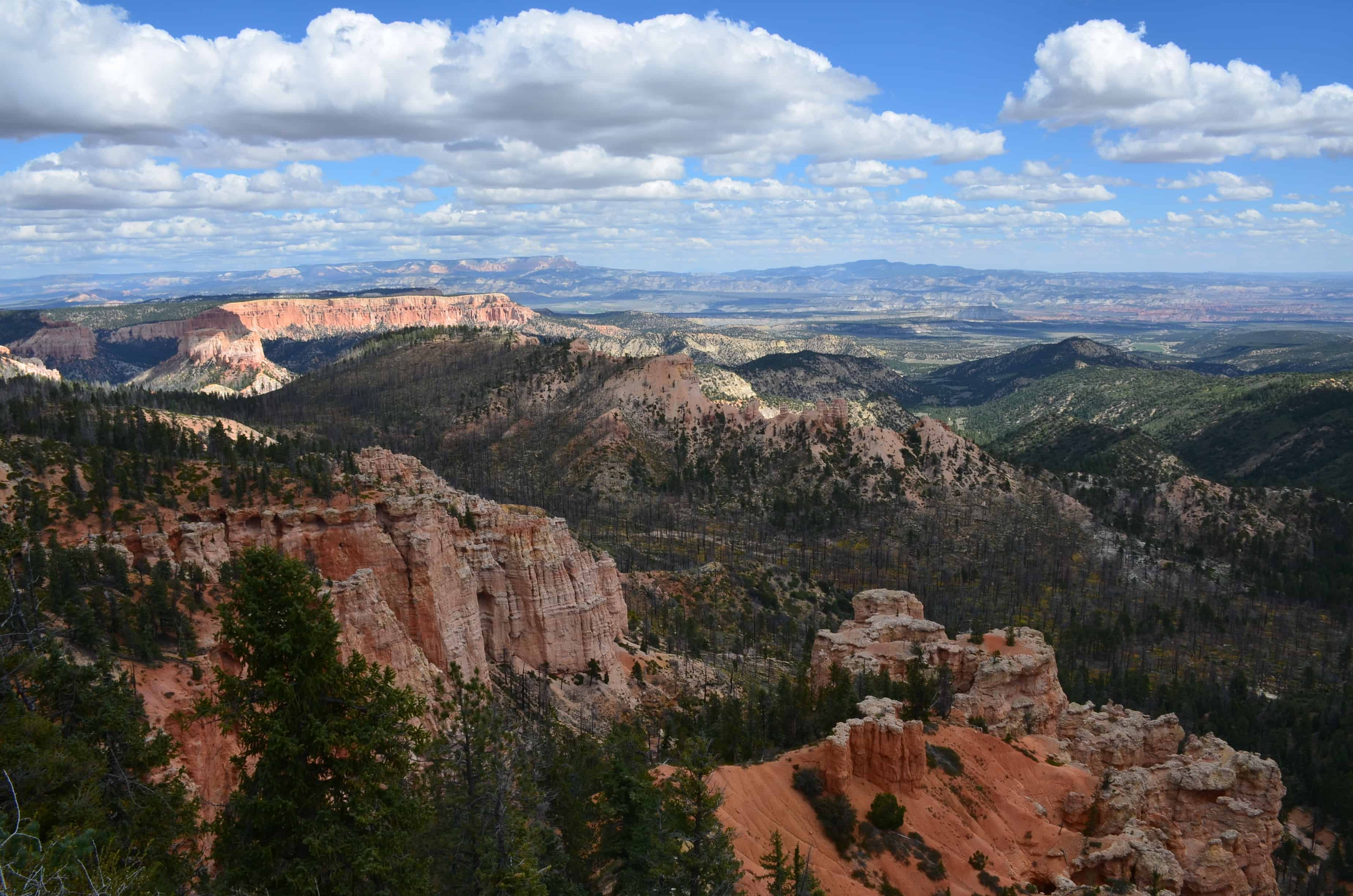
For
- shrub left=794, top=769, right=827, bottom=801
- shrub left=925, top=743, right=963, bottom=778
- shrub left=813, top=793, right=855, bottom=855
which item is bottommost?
shrub left=925, top=743, right=963, bottom=778

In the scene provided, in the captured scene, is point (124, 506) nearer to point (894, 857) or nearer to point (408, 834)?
point (408, 834)

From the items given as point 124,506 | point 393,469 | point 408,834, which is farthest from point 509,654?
point 408,834

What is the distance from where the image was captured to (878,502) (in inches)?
6299

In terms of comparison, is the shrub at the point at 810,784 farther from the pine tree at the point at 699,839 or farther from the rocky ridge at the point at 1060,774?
the pine tree at the point at 699,839

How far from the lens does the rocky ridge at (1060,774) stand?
46.5 metres

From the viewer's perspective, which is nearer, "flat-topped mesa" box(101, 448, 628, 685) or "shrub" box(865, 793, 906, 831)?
"shrub" box(865, 793, 906, 831)

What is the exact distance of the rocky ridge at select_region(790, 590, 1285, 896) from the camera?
46.5 m

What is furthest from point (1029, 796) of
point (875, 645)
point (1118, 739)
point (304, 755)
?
point (304, 755)

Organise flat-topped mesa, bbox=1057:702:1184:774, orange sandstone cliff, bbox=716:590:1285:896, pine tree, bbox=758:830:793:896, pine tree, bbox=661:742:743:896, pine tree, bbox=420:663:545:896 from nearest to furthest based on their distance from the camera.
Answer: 1. pine tree, bbox=420:663:545:896
2. pine tree, bbox=661:742:743:896
3. pine tree, bbox=758:830:793:896
4. orange sandstone cliff, bbox=716:590:1285:896
5. flat-topped mesa, bbox=1057:702:1184:774

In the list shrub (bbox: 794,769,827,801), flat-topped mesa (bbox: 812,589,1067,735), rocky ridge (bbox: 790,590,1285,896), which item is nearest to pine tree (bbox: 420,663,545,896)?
rocky ridge (bbox: 790,590,1285,896)

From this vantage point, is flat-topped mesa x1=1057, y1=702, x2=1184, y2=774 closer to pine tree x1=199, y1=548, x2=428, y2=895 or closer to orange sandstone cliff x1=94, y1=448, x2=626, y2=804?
orange sandstone cliff x1=94, y1=448, x2=626, y2=804

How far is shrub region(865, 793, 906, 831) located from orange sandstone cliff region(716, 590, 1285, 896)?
638 millimetres

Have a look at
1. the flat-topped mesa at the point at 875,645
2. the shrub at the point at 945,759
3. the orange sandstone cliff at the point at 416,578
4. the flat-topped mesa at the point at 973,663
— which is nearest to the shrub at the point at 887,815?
the shrub at the point at 945,759

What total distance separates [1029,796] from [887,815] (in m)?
14.4
